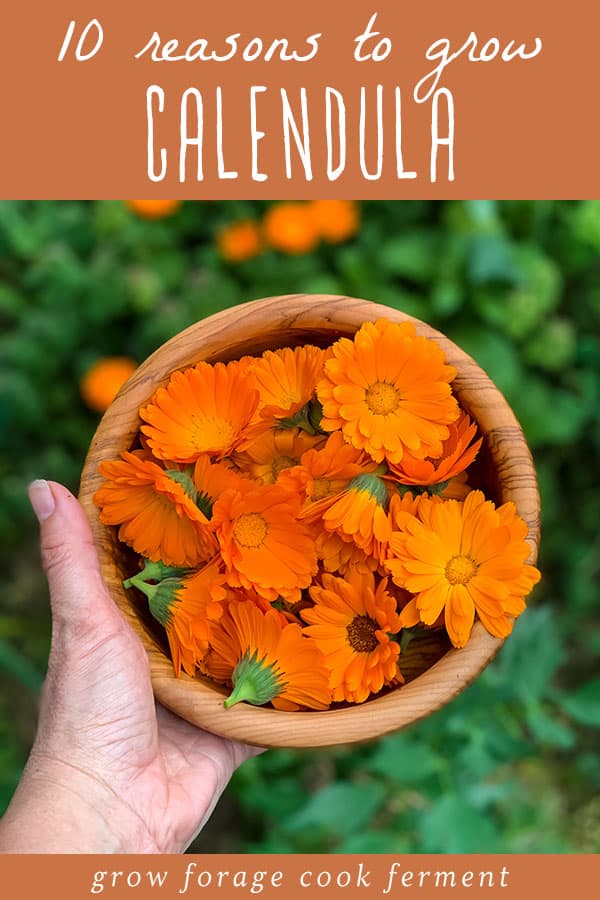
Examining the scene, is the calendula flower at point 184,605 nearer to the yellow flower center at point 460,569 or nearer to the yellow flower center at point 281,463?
the yellow flower center at point 281,463

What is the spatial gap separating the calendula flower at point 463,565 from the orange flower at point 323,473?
87mm

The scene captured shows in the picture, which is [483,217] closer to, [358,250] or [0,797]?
[358,250]

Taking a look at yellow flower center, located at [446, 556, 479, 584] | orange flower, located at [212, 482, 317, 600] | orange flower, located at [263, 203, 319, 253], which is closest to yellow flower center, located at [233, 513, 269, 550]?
orange flower, located at [212, 482, 317, 600]

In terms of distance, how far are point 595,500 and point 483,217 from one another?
2.09ft

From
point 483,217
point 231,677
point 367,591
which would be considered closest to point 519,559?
point 367,591

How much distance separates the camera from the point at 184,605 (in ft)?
3.53

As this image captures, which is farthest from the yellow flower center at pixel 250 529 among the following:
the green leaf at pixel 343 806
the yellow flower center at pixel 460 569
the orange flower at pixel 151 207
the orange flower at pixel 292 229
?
the orange flower at pixel 151 207

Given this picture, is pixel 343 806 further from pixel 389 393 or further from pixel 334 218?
pixel 334 218

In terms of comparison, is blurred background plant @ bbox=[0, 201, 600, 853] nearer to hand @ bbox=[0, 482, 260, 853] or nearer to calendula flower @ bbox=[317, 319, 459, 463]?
hand @ bbox=[0, 482, 260, 853]

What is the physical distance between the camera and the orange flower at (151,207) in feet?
6.31

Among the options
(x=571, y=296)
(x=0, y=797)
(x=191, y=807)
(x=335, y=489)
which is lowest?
(x=0, y=797)

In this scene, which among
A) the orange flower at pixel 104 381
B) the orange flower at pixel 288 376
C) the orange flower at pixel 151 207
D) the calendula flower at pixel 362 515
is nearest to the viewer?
the calendula flower at pixel 362 515

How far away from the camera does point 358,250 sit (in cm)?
196

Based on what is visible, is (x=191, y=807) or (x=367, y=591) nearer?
(x=367, y=591)
